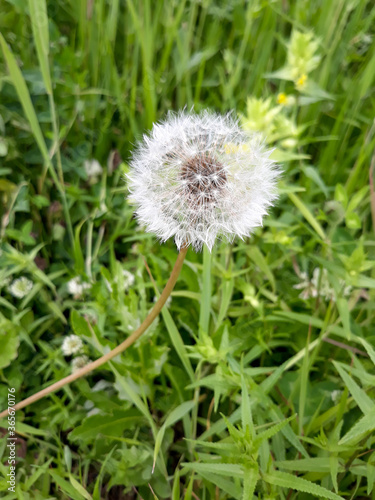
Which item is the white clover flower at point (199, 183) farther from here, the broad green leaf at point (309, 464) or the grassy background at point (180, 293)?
the broad green leaf at point (309, 464)

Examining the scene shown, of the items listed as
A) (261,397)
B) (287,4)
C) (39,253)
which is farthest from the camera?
(287,4)

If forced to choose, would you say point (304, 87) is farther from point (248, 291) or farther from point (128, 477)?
point (128, 477)

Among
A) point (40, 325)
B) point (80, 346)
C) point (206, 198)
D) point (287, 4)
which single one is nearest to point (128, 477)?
point (80, 346)

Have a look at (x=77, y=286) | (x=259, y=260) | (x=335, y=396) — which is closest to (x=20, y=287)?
(x=77, y=286)

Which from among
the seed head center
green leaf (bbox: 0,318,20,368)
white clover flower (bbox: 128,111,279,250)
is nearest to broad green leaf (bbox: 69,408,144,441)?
green leaf (bbox: 0,318,20,368)

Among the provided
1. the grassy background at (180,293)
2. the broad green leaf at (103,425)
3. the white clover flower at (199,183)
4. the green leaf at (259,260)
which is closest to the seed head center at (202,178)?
the white clover flower at (199,183)

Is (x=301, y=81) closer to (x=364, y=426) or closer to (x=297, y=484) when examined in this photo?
(x=364, y=426)
